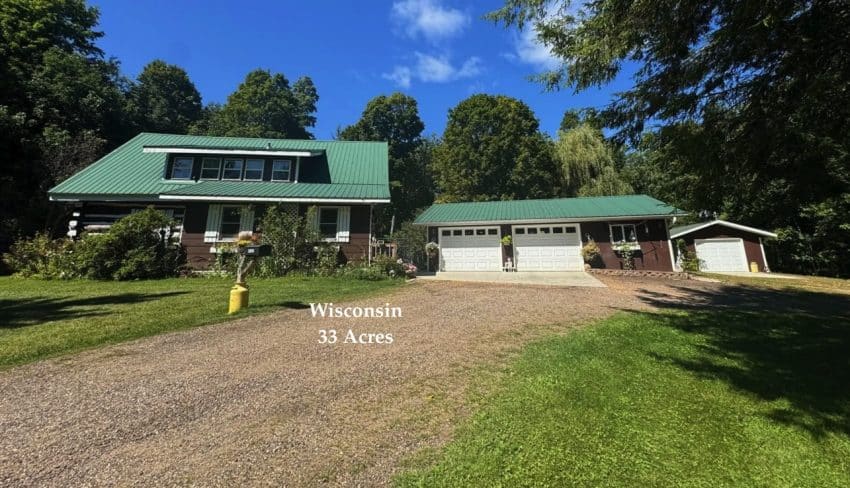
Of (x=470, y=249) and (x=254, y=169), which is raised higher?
(x=254, y=169)

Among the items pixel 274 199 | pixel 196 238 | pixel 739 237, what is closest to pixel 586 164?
pixel 739 237

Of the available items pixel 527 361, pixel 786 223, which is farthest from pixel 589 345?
pixel 786 223

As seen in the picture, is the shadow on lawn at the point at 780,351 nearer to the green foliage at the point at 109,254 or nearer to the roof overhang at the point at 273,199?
the roof overhang at the point at 273,199

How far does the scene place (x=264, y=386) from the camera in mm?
3734

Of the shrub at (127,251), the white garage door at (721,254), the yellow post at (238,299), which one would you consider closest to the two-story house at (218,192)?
the shrub at (127,251)

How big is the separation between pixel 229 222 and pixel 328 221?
418 cm

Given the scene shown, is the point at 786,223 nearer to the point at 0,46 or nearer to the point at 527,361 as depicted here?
the point at 527,361

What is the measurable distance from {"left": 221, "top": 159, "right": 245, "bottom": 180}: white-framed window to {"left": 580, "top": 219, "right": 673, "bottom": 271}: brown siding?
17708 mm

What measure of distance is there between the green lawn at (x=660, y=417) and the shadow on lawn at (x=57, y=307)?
791cm

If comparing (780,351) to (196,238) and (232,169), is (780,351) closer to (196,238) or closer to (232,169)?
(196,238)

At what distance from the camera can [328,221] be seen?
14.7 meters

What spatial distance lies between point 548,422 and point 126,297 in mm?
9986

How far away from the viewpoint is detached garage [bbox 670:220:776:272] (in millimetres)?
19594

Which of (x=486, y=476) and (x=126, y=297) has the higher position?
(x=126, y=297)
